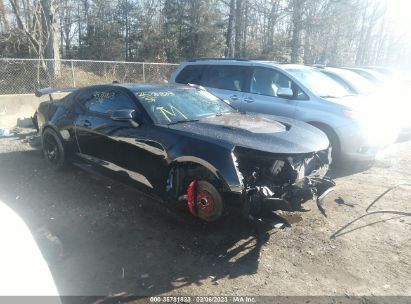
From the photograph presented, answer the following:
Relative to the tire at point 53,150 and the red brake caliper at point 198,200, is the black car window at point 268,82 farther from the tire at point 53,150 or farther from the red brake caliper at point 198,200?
the tire at point 53,150

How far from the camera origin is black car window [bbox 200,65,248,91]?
743 centimetres

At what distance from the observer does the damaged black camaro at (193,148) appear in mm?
3623

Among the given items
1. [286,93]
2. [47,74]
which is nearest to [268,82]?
[286,93]

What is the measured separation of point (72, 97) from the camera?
573 cm

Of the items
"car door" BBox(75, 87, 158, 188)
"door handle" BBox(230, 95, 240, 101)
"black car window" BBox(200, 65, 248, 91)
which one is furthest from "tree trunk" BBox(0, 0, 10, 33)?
"car door" BBox(75, 87, 158, 188)

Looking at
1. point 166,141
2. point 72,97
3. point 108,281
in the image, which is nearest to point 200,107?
point 166,141

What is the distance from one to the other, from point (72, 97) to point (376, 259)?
4.84 meters

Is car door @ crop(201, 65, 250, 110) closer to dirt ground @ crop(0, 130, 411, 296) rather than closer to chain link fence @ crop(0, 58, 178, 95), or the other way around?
dirt ground @ crop(0, 130, 411, 296)

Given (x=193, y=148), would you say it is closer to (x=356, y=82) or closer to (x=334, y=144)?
(x=334, y=144)

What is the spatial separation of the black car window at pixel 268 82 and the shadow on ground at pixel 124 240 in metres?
3.50

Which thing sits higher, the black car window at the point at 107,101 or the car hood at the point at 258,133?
the black car window at the point at 107,101

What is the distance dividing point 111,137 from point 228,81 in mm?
3635

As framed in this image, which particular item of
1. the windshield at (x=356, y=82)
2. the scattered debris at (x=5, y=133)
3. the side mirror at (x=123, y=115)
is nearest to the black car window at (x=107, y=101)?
the side mirror at (x=123, y=115)

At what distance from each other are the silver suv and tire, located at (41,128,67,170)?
11.1 feet
